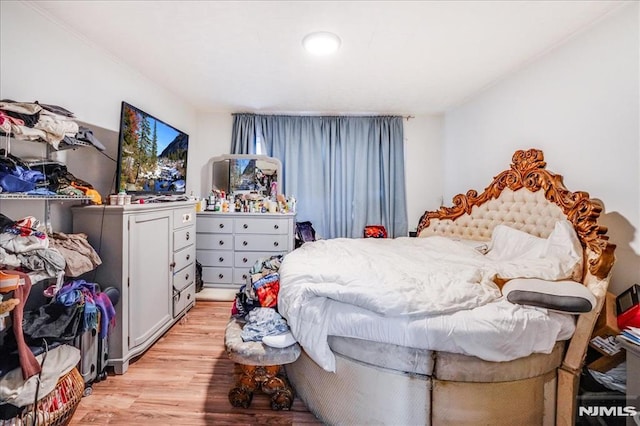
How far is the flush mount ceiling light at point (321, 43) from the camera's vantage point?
7.09ft

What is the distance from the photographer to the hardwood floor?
5.52 ft

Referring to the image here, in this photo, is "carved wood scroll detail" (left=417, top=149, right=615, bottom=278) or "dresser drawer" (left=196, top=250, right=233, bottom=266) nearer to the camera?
"carved wood scroll detail" (left=417, top=149, right=615, bottom=278)

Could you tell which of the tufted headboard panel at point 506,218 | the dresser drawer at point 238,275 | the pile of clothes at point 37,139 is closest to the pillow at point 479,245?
the tufted headboard panel at point 506,218

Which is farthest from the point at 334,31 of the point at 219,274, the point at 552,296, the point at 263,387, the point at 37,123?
the point at 219,274

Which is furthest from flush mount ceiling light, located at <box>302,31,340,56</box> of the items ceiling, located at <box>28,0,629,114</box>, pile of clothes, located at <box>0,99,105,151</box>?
pile of clothes, located at <box>0,99,105,151</box>

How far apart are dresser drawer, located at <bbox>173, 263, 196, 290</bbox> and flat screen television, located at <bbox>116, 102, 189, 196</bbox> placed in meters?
0.86

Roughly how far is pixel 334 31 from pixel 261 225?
2.42 m

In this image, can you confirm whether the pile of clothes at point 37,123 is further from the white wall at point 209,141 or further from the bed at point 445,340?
the white wall at point 209,141

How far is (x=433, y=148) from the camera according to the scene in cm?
438

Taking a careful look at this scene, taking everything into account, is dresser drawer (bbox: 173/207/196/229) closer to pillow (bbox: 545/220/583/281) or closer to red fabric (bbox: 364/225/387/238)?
red fabric (bbox: 364/225/387/238)

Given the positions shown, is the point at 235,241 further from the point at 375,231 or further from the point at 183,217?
the point at 375,231

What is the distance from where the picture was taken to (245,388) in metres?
1.77

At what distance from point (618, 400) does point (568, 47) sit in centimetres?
250

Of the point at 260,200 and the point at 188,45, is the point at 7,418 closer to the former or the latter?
the point at 188,45
